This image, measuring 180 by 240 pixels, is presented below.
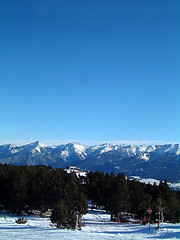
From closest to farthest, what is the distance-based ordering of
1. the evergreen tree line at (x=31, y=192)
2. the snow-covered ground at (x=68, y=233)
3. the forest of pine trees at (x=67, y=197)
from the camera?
the snow-covered ground at (x=68, y=233) < the forest of pine trees at (x=67, y=197) < the evergreen tree line at (x=31, y=192)

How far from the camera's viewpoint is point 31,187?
54031mm

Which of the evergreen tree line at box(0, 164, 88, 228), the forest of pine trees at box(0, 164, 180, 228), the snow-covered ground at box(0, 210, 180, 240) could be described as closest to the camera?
the snow-covered ground at box(0, 210, 180, 240)

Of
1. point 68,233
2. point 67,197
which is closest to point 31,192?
point 67,197

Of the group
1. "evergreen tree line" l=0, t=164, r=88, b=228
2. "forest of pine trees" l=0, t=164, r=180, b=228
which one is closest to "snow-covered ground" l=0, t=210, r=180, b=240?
"forest of pine trees" l=0, t=164, r=180, b=228

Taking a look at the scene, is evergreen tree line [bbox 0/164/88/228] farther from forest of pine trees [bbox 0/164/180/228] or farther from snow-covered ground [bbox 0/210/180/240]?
snow-covered ground [bbox 0/210/180/240]

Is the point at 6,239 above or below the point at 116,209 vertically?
above

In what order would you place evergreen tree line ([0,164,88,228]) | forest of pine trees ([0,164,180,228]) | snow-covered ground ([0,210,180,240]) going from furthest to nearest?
evergreen tree line ([0,164,88,228]) < forest of pine trees ([0,164,180,228]) < snow-covered ground ([0,210,180,240])

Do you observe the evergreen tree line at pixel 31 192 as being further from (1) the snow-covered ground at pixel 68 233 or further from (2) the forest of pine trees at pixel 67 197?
(1) the snow-covered ground at pixel 68 233

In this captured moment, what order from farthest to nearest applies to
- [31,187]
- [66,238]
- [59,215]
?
[31,187] < [59,215] < [66,238]

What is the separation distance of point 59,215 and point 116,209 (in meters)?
21.6

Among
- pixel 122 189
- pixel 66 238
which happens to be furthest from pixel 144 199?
pixel 66 238

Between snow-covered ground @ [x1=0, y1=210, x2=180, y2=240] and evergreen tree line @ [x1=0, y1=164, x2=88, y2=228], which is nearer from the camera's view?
snow-covered ground @ [x1=0, y1=210, x2=180, y2=240]

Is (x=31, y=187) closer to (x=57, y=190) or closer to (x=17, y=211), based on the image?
(x=17, y=211)

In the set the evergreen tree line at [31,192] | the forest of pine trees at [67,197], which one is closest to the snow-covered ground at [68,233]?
the forest of pine trees at [67,197]
